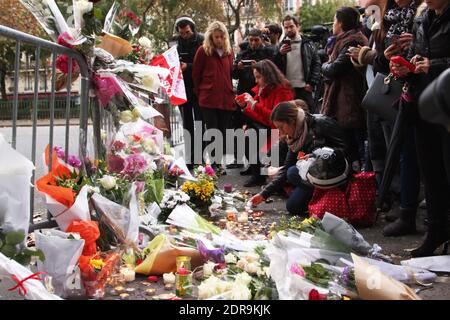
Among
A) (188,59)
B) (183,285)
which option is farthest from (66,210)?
(188,59)

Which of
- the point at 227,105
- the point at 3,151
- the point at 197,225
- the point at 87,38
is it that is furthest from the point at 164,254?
the point at 227,105

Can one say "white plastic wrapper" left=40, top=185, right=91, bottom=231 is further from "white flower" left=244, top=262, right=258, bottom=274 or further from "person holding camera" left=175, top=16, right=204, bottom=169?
"person holding camera" left=175, top=16, right=204, bottom=169

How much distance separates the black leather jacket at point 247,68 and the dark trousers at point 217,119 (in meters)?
0.41

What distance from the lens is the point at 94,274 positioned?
3178mm

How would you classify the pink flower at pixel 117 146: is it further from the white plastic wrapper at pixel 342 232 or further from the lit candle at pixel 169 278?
the white plastic wrapper at pixel 342 232

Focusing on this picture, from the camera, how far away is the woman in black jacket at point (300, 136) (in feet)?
17.3

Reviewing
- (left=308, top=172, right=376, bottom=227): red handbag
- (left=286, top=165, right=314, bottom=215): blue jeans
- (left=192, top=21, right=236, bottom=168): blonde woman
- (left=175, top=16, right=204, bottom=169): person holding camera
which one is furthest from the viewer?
(left=175, top=16, right=204, bottom=169): person holding camera

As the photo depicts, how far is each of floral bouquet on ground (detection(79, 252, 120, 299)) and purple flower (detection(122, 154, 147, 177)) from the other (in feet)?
4.28

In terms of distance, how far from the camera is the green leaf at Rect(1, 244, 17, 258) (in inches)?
115

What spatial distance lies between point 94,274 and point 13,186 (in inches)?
25.2

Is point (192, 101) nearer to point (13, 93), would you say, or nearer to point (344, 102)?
point (344, 102)

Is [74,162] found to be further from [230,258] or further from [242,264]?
[242,264]

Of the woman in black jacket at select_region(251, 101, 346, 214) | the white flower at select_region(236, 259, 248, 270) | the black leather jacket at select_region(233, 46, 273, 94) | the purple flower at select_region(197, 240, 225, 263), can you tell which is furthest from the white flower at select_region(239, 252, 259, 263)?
the black leather jacket at select_region(233, 46, 273, 94)

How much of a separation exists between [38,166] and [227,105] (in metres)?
3.81
